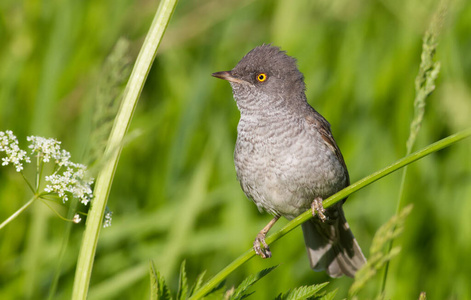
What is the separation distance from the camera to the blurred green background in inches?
141

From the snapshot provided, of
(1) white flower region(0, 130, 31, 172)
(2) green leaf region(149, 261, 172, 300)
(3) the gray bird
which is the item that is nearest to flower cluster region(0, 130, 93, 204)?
(1) white flower region(0, 130, 31, 172)

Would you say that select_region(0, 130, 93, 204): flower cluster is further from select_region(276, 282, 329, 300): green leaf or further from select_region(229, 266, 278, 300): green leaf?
select_region(276, 282, 329, 300): green leaf

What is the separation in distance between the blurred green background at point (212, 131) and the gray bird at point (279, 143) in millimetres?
621

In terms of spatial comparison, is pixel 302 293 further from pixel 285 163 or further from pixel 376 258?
pixel 285 163

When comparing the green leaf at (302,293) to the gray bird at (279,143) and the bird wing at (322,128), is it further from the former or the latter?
the bird wing at (322,128)

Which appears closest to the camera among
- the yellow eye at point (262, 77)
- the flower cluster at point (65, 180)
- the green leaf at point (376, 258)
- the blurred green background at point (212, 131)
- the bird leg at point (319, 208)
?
the green leaf at point (376, 258)

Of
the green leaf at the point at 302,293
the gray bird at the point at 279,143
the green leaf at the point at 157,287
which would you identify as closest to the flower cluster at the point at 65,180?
the green leaf at the point at 157,287

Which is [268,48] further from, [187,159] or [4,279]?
[4,279]

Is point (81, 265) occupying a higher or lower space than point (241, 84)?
lower

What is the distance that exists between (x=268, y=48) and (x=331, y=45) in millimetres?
2006

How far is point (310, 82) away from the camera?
4473 mm

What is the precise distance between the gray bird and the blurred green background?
2.04 feet

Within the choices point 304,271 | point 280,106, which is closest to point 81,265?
point 280,106

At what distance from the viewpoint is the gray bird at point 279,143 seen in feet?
9.75
